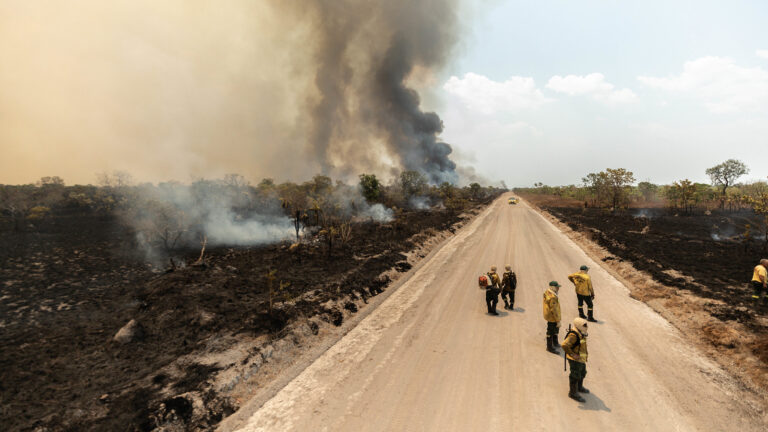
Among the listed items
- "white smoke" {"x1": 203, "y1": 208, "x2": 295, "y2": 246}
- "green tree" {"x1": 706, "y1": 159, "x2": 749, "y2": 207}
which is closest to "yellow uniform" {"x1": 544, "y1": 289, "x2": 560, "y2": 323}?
"white smoke" {"x1": 203, "y1": 208, "x2": 295, "y2": 246}

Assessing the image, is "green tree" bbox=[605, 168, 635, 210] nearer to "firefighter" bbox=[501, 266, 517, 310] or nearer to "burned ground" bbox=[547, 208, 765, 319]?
"burned ground" bbox=[547, 208, 765, 319]

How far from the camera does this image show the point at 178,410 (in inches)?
247

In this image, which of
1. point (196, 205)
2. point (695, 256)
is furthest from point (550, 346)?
point (196, 205)

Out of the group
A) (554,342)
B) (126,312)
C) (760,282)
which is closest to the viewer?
(554,342)

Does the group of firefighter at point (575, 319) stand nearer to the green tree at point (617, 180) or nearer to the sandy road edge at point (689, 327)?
the sandy road edge at point (689, 327)

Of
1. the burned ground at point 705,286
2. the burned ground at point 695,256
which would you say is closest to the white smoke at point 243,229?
the burned ground at point 705,286

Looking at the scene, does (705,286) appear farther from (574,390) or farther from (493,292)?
(574,390)

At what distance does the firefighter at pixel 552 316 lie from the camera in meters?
8.24

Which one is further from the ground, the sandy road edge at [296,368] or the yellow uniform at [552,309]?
the yellow uniform at [552,309]

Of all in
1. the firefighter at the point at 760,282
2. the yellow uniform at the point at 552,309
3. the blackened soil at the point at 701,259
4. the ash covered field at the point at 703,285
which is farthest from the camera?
the firefighter at the point at 760,282

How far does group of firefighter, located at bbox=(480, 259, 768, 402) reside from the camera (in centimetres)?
627

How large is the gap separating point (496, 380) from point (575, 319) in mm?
2679

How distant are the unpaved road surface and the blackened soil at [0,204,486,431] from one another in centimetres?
214

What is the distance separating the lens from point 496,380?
7.27 metres
